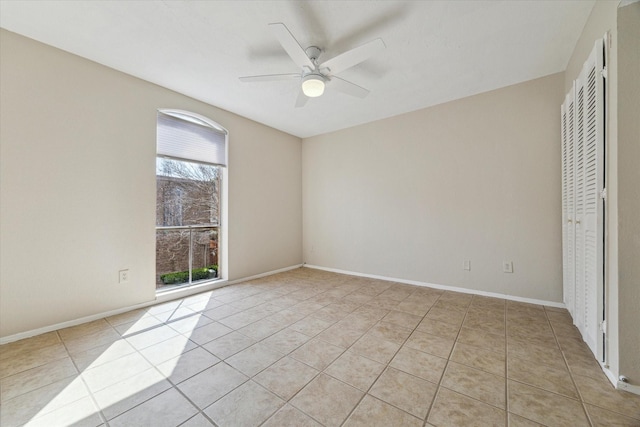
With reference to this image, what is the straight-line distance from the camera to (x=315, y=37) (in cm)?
207

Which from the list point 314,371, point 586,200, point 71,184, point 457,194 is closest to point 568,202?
point 586,200

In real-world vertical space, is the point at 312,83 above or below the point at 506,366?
above

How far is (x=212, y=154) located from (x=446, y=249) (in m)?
3.55

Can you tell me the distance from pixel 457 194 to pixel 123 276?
4.14m

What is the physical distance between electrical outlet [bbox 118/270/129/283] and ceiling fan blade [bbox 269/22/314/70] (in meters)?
2.78

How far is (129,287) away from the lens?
8.82 feet

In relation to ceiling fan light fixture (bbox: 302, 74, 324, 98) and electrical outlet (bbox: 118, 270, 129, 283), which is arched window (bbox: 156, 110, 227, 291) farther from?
ceiling fan light fixture (bbox: 302, 74, 324, 98)

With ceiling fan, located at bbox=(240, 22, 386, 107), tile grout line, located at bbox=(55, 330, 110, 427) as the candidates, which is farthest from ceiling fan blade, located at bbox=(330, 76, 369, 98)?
tile grout line, located at bbox=(55, 330, 110, 427)

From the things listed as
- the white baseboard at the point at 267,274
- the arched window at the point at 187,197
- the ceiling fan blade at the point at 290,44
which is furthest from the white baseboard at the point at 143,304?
the ceiling fan blade at the point at 290,44

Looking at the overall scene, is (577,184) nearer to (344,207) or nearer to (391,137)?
(391,137)

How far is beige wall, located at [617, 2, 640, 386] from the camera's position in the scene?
1.39 m

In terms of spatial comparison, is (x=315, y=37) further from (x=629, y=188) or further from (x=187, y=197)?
(x=187, y=197)

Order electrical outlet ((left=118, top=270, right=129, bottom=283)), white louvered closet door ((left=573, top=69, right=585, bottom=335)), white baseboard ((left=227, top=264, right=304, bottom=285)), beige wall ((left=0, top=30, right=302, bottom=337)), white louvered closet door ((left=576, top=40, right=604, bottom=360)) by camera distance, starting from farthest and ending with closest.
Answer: white baseboard ((left=227, top=264, right=304, bottom=285))
electrical outlet ((left=118, top=270, right=129, bottom=283))
beige wall ((left=0, top=30, right=302, bottom=337))
white louvered closet door ((left=573, top=69, right=585, bottom=335))
white louvered closet door ((left=576, top=40, right=604, bottom=360))

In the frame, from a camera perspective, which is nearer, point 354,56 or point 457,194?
point 354,56
